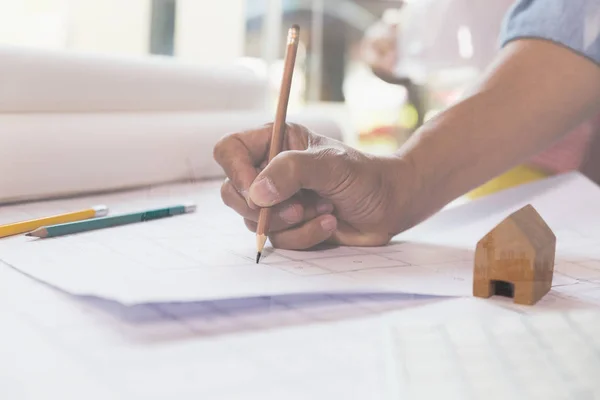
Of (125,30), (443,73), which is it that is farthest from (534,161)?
(125,30)

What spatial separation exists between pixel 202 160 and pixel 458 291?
61 cm

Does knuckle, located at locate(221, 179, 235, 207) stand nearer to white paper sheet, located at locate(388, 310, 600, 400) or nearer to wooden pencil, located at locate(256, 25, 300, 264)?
wooden pencil, located at locate(256, 25, 300, 264)

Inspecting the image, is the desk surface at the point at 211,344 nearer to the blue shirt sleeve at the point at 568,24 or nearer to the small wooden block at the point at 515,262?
the small wooden block at the point at 515,262

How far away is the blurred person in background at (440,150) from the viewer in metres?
0.57

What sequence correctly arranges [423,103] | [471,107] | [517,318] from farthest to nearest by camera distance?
[423,103] < [471,107] < [517,318]

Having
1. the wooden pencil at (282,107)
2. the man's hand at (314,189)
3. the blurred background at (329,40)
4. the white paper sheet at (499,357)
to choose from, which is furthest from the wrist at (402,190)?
the blurred background at (329,40)

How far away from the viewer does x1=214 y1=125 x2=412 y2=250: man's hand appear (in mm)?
527

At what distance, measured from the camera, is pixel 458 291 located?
1.55 feet

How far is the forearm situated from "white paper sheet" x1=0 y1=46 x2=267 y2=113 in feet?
1.45

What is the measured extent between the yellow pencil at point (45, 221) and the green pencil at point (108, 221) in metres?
0.02

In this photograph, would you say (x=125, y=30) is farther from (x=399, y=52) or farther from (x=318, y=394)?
(x=318, y=394)

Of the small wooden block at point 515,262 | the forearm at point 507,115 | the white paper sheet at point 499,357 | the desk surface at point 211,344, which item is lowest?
the desk surface at point 211,344

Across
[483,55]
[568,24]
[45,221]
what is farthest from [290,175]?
[483,55]

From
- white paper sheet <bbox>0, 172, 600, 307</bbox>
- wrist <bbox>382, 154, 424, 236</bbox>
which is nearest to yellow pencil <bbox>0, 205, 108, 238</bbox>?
white paper sheet <bbox>0, 172, 600, 307</bbox>
